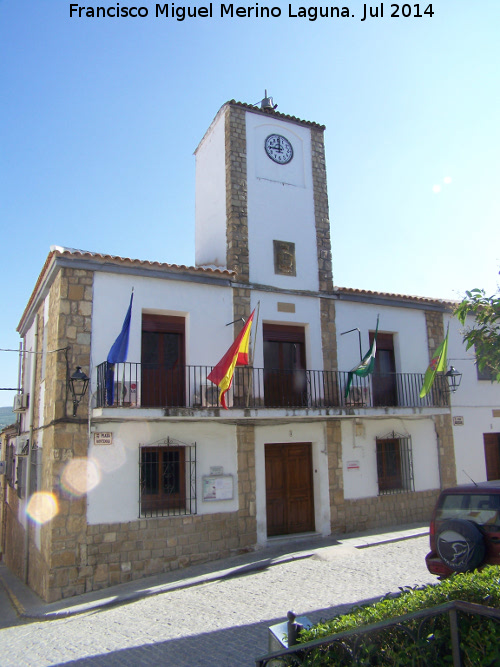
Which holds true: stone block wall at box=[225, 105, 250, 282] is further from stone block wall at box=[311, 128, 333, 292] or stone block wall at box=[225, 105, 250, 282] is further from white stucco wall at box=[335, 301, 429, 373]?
white stucco wall at box=[335, 301, 429, 373]

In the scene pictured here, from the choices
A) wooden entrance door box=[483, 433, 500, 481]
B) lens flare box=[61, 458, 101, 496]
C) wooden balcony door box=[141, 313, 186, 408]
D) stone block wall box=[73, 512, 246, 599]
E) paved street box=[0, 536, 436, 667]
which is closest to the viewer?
paved street box=[0, 536, 436, 667]

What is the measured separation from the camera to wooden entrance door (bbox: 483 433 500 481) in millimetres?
14062

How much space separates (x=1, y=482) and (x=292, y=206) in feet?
42.5

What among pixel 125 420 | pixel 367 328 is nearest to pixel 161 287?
pixel 125 420

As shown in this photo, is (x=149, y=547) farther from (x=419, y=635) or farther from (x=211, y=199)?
(x=211, y=199)

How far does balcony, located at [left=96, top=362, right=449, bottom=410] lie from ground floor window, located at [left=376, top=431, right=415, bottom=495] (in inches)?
34.1

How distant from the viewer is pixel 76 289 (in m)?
9.66

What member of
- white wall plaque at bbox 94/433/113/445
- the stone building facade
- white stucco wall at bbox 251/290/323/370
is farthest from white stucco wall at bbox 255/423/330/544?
white wall plaque at bbox 94/433/113/445

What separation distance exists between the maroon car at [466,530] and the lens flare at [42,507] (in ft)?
19.7

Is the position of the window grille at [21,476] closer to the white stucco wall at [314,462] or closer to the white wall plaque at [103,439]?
the white wall plaque at [103,439]

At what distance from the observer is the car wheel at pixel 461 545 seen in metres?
6.15

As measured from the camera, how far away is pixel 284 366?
11867 mm

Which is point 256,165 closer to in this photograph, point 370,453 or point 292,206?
point 292,206

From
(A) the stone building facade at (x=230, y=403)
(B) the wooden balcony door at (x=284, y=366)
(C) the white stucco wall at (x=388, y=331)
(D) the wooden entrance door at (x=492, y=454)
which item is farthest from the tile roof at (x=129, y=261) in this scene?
(D) the wooden entrance door at (x=492, y=454)
